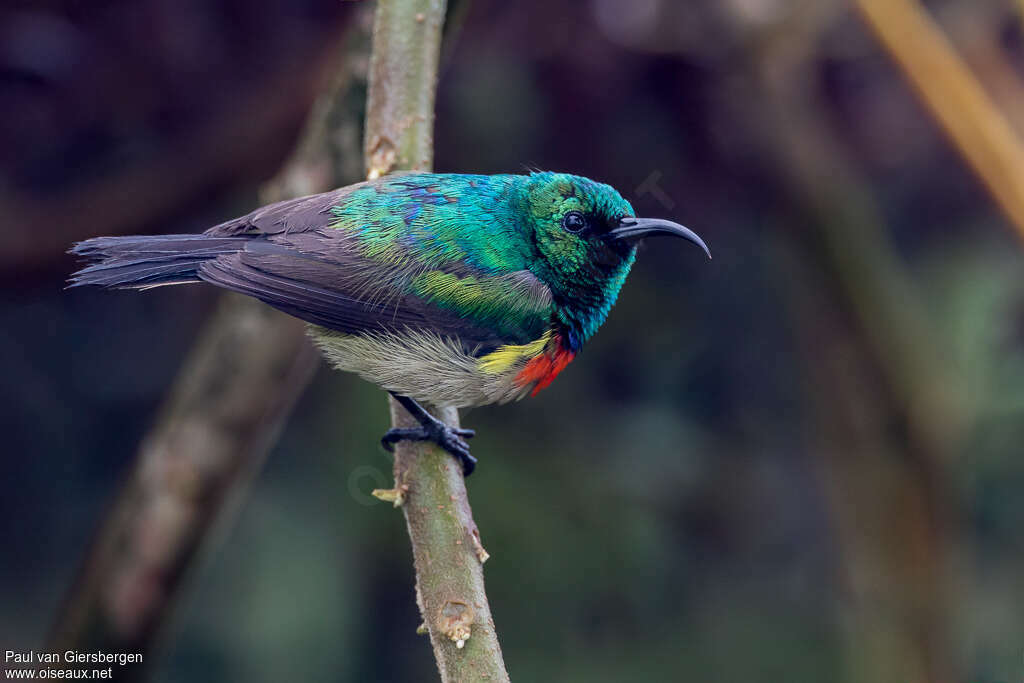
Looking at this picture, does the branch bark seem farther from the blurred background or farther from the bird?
the blurred background

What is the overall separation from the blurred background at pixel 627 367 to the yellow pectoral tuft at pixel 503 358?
5.94 feet

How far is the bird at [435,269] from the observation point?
2223 mm

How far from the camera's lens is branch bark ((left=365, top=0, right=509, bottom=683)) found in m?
1.79

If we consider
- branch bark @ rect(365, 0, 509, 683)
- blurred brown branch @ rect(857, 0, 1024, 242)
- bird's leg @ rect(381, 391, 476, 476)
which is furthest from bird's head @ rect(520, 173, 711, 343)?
blurred brown branch @ rect(857, 0, 1024, 242)

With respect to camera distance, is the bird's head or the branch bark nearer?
the branch bark

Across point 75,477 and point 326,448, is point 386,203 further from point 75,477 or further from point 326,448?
point 75,477

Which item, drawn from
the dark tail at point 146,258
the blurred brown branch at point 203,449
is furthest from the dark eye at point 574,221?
the blurred brown branch at point 203,449

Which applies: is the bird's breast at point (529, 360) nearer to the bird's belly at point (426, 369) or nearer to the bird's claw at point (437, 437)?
the bird's belly at point (426, 369)

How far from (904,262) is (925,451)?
1.74 meters

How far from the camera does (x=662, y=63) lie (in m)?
4.52

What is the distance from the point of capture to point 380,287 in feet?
7.34

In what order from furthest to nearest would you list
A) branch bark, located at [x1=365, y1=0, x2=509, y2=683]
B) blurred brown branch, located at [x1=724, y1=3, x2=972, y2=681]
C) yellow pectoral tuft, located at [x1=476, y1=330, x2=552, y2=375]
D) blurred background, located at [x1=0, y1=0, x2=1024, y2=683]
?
1. blurred background, located at [x1=0, y1=0, x2=1024, y2=683]
2. blurred brown branch, located at [x1=724, y1=3, x2=972, y2=681]
3. yellow pectoral tuft, located at [x1=476, y1=330, x2=552, y2=375]
4. branch bark, located at [x1=365, y1=0, x2=509, y2=683]

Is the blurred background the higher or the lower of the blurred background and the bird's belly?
the higher

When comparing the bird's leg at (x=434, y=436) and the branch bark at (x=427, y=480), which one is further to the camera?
the bird's leg at (x=434, y=436)
